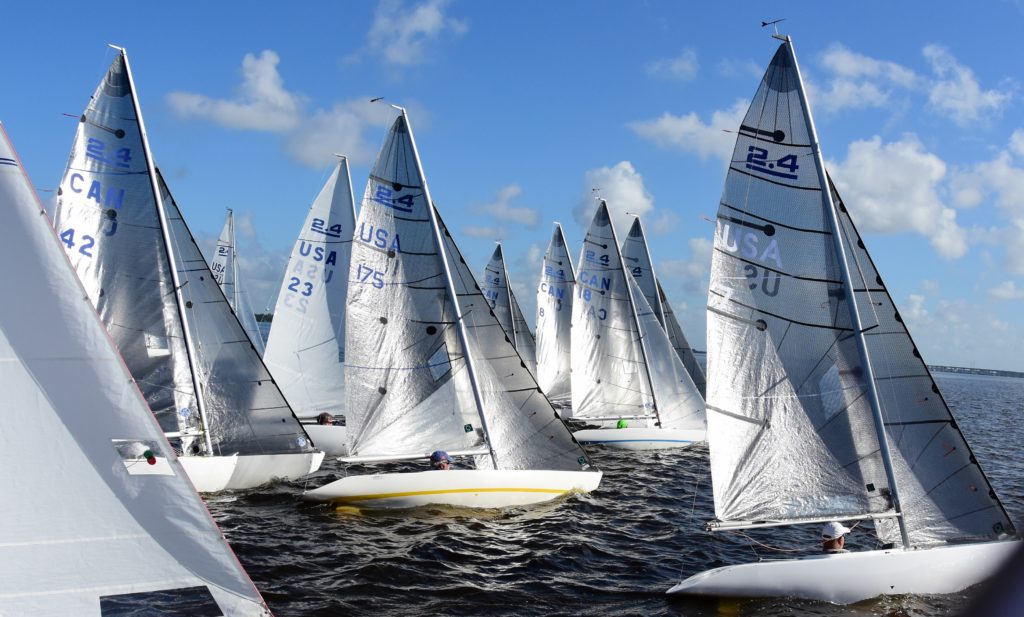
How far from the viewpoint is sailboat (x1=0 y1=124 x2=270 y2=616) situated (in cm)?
521

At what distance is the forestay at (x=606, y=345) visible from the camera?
1012 inches

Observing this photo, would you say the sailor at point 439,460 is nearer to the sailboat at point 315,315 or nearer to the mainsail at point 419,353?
the mainsail at point 419,353

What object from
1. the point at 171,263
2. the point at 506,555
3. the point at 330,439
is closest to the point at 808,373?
the point at 506,555

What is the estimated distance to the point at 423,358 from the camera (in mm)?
16062

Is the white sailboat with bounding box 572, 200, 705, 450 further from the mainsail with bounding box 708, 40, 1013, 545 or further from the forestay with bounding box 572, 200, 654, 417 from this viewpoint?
the mainsail with bounding box 708, 40, 1013, 545

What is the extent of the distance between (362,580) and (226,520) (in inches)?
168

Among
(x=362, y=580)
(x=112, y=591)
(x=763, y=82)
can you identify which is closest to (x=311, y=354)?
(x=362, y=580)

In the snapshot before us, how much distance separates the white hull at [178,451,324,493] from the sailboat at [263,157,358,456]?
23.8 ft

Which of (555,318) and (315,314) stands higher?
(555,318)

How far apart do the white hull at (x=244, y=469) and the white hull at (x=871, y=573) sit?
403 inches

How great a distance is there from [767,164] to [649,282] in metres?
20.8

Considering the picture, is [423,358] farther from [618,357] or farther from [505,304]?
[505,304]

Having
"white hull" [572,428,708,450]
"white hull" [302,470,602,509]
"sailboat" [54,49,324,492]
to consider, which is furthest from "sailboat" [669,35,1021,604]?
"white hull" [572,428,708,450]

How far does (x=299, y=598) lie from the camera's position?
9742 millimetres
